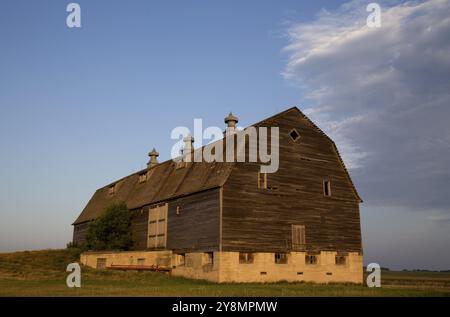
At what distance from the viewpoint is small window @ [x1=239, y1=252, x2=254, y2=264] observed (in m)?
29.8

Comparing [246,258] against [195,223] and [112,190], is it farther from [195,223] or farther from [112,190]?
[112,190]

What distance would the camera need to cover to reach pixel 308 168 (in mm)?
34406

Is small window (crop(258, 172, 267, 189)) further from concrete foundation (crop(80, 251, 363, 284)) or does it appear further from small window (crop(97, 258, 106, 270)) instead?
small window (crop(97, 258, 106, 270))

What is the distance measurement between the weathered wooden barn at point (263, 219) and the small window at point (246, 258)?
75 millimetres

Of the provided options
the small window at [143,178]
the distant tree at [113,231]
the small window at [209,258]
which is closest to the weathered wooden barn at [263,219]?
the small window at [209,258]

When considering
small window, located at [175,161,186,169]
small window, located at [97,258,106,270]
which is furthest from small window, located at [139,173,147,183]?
small window, located at [97,258,106,270]

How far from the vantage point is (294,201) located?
33031 millimetres

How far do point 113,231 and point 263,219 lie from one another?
54.6ft

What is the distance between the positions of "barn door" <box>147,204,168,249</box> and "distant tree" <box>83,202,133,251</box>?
362 centimetres

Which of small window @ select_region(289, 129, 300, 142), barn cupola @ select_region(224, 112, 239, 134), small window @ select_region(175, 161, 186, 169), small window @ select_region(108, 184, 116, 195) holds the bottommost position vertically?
small window @ select_region(108, 184, 116, 195)

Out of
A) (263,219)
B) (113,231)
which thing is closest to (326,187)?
(263,219)

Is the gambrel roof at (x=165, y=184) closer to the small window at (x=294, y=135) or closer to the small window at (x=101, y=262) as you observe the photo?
the small window at (x=294, y=135)
